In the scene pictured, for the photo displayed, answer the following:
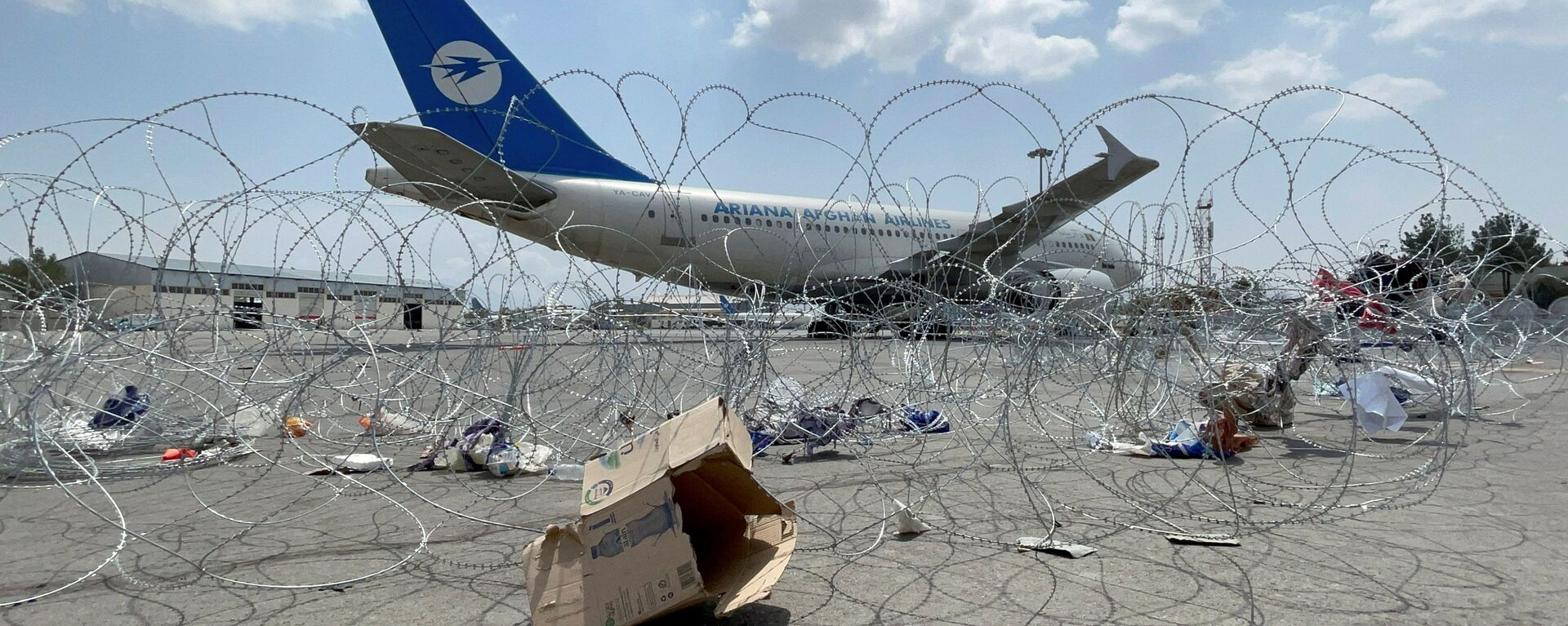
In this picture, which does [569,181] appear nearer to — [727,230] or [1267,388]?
[727,230]

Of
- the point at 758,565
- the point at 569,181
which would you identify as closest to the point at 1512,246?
the point at 758,565

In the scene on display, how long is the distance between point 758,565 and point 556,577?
60 cm

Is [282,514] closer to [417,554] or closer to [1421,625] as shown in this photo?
[417,554]

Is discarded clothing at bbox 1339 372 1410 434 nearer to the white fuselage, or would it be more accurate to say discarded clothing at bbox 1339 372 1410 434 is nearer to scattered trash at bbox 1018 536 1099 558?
scattered trash at bbox 1018 536 1099 558

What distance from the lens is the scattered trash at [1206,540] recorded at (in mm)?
3514

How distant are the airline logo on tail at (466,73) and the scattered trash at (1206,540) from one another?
43.3 feet

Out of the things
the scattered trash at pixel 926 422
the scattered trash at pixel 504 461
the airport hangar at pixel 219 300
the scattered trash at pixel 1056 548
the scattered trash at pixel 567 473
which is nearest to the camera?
the scattered trash at pixel 1056 548

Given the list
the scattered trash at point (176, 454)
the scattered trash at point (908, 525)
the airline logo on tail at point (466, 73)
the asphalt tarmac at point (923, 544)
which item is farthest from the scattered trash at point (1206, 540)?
the airline logo on tail at point (466, 73)

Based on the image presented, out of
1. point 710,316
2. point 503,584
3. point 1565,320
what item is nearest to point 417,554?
point 503,584

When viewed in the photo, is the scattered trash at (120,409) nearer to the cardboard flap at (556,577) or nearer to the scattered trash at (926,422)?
the cardboard flap at (556,577)

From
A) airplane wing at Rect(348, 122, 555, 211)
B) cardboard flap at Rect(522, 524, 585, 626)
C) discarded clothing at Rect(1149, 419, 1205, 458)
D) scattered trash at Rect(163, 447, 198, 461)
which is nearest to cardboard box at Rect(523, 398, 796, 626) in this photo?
cardboard flap at Rect(522, 524, 585, 626)

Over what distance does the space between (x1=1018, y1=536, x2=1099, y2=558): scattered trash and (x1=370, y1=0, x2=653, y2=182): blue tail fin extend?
10.7 metres

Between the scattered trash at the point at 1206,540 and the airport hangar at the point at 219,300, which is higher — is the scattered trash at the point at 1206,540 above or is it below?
below

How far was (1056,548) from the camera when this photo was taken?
3.43 m
